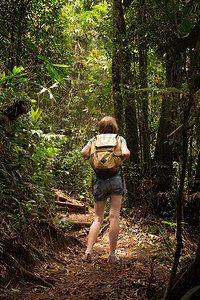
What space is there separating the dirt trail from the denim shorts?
79cm

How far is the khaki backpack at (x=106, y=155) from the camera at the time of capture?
3.25 m

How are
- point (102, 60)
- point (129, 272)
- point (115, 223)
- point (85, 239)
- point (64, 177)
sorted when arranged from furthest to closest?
point (64, 177) < point (102, 60) < point (85, 239) < point (115, 223) < point (129, 272)

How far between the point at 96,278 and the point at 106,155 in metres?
1.35

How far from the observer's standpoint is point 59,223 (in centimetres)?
378

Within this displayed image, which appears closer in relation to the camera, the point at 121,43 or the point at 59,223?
the point at 59,223

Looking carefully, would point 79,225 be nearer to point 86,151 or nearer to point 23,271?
point 86,151

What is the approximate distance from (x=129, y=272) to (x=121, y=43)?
13.6 feet

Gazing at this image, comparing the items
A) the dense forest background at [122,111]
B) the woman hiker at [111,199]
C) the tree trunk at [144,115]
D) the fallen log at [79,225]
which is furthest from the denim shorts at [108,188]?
the fallen log at [79,225]

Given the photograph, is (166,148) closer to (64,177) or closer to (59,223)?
(59,223)

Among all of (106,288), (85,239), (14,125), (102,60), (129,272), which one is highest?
(102,60)

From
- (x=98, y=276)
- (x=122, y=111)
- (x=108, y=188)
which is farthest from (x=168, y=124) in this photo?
(x=98, y=276)

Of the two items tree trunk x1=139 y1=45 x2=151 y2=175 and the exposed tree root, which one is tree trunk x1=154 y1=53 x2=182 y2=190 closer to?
tree trunk x1=139 y1=45 x2=151 y2=175

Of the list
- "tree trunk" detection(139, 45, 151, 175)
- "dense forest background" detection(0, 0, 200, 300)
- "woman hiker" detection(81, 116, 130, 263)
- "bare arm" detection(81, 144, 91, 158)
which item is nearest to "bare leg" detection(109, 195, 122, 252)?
"woman hiker" detection(81, 116, 130, 263)

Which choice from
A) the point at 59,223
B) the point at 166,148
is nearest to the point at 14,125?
the point at 59,223
